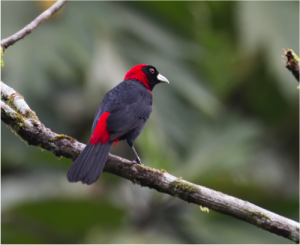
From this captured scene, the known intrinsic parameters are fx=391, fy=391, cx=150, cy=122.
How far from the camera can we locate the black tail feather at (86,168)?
8.96 ft

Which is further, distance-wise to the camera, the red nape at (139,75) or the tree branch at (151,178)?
the red nape at (139,75)

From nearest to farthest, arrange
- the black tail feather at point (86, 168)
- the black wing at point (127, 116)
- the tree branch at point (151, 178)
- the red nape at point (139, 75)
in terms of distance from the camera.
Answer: the tree branch at point (151, 178), the black tail feather at point (86, 168), the black wing at point (127, 116), the red nape at point (139, 75)

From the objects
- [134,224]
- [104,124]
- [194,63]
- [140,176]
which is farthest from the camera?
[194,63]

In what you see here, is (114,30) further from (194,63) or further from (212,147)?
(212,147)

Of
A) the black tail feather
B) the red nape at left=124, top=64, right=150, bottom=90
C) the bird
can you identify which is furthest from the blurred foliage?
the black tail feather

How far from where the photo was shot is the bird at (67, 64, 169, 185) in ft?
9.05

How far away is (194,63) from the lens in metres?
5.82

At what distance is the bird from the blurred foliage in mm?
751

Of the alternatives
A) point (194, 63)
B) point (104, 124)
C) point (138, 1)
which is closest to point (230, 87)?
point (194, 63)

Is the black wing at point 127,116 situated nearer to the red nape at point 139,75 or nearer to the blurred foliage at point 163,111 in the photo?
the red nape at point 139,75

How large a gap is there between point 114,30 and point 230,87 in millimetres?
2209

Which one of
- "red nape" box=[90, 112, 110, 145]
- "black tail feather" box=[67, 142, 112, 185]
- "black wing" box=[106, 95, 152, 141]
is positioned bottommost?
"black tail feather" box=[67, 142, 112, 185]

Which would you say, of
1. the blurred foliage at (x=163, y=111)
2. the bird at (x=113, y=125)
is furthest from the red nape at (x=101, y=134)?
the blurred foliage at (x=163, y=111)

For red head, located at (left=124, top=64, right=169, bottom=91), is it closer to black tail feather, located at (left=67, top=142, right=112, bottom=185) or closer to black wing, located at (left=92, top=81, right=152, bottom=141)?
black wing, located at (left=92, top=81, right=152, bottom=141)
